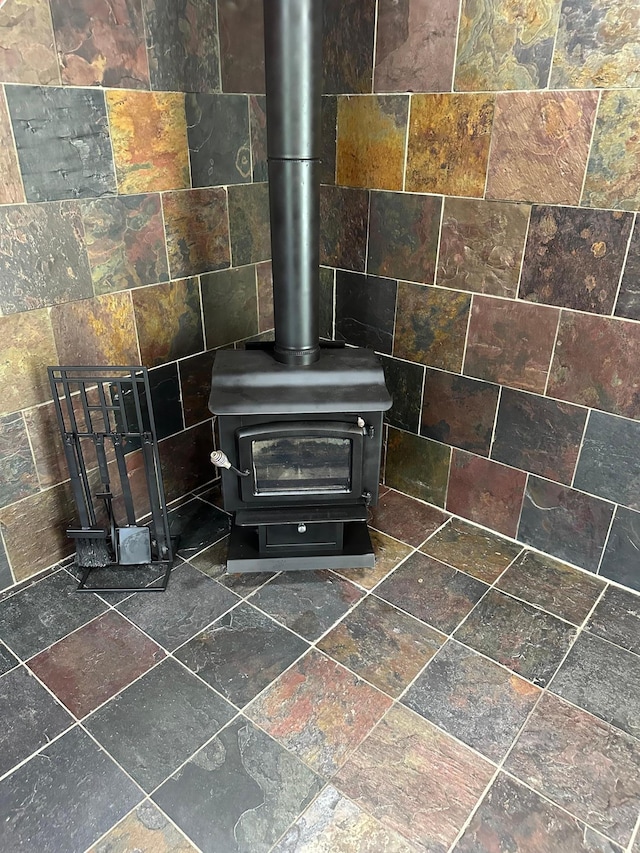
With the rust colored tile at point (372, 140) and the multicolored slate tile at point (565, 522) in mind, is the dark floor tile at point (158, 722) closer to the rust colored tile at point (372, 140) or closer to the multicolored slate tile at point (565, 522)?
the multicolored slate tile at point (565, 522)

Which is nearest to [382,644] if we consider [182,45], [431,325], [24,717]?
[24,717]

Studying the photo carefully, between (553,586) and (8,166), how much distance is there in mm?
2104

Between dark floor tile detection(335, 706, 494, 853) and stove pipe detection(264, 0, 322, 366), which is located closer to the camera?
dark floor tile detection(335, 706, 494, 853)

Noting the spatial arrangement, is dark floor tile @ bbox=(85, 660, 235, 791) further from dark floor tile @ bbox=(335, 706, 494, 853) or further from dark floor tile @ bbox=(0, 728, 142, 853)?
dark floor tile @ bbox=(335, 706, 494, 853)

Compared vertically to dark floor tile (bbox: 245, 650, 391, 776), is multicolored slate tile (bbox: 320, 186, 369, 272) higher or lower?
higher

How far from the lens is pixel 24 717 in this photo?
1.61 m

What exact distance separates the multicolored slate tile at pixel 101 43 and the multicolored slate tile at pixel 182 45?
44 millimetres

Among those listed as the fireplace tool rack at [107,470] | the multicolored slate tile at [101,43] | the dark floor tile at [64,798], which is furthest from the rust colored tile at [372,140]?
the dark floor tile at [64,798]

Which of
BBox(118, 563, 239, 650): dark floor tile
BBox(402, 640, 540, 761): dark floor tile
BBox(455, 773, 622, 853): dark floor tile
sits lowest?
BBox(455, 773, 622, 853): dark floor tile

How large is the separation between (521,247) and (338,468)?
0.92 m

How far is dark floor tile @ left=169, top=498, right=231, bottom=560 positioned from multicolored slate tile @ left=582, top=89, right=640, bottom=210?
1679 mm

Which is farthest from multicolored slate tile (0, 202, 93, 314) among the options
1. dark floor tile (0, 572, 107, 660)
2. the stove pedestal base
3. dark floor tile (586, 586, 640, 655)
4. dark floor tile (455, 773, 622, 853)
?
dark floor tile (586, 586, 640, 655)

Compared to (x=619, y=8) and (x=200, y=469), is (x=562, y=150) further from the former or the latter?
(x=200, y=469)

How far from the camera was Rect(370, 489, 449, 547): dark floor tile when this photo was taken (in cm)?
233
